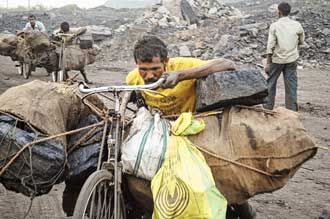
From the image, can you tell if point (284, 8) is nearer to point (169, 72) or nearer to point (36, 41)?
point (169, 72)

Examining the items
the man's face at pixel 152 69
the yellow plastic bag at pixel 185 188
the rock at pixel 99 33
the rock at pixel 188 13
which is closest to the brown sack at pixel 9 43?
the rock at pixel 99 33

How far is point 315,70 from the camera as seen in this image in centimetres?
1745

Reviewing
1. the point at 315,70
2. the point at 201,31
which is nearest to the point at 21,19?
the point at 201,31

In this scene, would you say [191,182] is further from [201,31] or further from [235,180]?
[201,31]

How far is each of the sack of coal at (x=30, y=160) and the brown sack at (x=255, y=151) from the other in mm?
508

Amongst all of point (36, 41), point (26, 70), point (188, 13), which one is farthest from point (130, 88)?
point (188, 13)

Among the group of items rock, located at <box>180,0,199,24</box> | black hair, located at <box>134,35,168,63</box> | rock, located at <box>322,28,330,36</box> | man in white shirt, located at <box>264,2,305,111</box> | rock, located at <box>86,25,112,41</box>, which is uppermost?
black hair, located at <box>134,35,168,63</box>

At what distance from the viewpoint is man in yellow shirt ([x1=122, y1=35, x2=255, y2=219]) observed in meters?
3.60

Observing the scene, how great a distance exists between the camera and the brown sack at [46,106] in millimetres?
3500

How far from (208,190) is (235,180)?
363 mm

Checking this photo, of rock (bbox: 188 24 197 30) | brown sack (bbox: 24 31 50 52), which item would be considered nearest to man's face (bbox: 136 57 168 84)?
brown sack (bbox: 24 31 50 52)

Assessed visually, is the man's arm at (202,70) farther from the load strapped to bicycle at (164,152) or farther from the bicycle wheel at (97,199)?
the bicycle wheel at (97,199)

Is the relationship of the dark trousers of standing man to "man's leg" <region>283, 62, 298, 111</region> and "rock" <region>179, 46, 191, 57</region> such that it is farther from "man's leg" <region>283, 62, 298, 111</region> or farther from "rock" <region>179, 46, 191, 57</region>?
"rock" <region>179, 46, 191, 57</region>

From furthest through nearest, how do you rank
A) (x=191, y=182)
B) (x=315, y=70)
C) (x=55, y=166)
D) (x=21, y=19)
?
(x=21, y=19) → (x=315, y=70) → (x=55, y=166) → (x=191, y=182)
